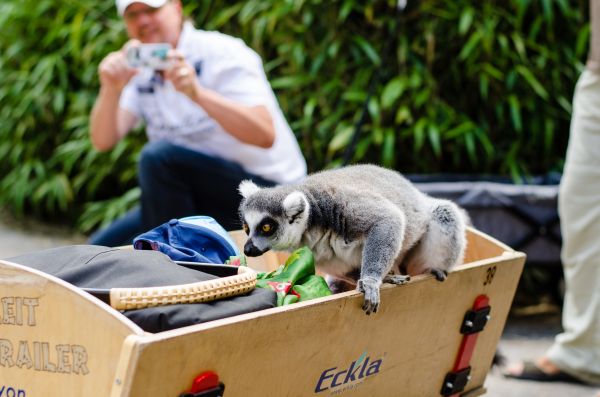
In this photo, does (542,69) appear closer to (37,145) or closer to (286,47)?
(286,47)

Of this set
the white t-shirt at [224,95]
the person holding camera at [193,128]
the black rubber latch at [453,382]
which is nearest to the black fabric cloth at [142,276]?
the black rubber latch at [453,382]

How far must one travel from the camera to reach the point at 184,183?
3.67 meters

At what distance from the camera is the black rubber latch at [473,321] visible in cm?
241

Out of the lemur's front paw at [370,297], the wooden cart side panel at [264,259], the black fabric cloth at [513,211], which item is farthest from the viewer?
the black fabric cloth at [513,211]

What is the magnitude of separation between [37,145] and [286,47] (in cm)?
262

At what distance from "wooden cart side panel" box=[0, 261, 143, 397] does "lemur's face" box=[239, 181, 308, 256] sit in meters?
0.67

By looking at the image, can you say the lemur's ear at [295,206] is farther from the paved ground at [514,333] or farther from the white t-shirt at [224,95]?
the paved ground at [514,333]

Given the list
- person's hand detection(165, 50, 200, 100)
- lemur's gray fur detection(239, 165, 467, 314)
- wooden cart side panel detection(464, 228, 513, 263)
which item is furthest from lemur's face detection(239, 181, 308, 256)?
person's hand detection(165, 50, 200, 100)

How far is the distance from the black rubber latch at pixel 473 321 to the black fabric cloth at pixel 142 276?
82 cm

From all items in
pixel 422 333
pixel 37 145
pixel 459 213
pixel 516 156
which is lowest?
pixel 37 145

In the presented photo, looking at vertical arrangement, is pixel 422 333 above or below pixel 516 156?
above

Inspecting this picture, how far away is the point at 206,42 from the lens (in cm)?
372

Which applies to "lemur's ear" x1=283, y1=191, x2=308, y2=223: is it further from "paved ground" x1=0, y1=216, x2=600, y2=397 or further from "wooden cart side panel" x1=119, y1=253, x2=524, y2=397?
"paved ground" x1=0, y1=216, x2=600, y2=397

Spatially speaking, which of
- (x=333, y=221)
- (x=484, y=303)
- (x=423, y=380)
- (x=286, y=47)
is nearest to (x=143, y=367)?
(x=333, y=221)
